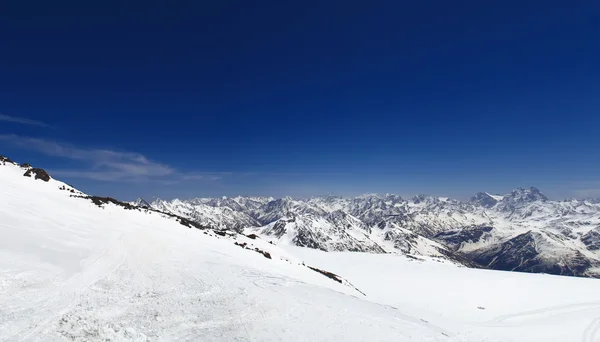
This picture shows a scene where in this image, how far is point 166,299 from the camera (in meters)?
14.2

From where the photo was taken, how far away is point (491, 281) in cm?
4553

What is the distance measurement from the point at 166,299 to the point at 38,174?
34.9m

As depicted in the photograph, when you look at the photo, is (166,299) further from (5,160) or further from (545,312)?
(5,160)

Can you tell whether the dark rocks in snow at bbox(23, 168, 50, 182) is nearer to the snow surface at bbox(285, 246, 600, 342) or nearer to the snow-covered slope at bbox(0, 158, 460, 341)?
the snow-covered slope at bbox(0, 158, 460, 341)

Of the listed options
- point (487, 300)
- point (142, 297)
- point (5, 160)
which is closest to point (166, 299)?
point (142, 297)

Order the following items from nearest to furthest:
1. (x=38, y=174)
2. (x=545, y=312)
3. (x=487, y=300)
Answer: (x=545, y=312)
(x=487, y=300)
(x=38, y=174)

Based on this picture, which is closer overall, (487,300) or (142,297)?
(142,297)

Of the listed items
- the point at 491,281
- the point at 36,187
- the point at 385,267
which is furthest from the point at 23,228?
the point at 491,281

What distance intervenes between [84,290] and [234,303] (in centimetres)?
689

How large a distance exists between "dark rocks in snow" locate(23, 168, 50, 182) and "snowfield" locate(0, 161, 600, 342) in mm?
1097

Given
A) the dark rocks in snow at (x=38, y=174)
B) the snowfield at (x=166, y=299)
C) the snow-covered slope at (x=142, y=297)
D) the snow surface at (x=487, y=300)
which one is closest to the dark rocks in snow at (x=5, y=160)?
the snowfield at (x=166, y=299)

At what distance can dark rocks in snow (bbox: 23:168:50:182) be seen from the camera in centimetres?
3614

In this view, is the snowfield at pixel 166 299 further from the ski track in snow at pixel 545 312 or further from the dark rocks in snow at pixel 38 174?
the dark rocks in snow at pixel 38 174

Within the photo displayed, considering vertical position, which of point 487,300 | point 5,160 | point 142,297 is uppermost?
point 5,160
